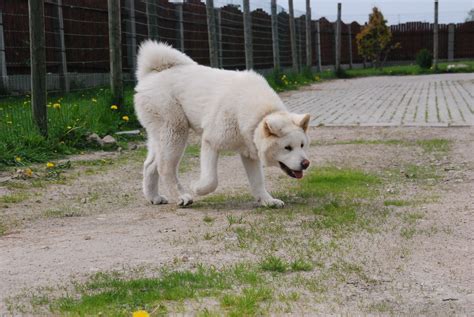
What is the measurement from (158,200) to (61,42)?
7638 mm

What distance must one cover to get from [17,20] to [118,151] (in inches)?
217

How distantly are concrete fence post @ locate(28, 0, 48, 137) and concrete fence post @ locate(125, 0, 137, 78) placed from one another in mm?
5589

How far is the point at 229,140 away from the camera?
603 cm

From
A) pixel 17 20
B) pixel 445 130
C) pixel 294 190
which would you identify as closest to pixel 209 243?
pixel 294 190

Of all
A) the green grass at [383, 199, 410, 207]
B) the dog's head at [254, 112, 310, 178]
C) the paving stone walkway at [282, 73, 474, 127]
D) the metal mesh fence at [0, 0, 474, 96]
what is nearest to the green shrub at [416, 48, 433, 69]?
the metal mesh fence at [0, 0, 474, 96]

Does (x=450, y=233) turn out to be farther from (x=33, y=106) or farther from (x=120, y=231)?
(x=33, y=106)

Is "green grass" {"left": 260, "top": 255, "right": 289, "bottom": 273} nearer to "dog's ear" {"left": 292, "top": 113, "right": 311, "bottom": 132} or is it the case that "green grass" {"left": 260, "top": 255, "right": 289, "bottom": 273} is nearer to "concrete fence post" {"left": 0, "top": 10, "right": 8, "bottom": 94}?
"dog's ear" {"left": 292, "top": 113, "right": 311, "bottom": 132}

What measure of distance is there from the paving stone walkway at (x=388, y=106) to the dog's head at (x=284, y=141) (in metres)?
5.99

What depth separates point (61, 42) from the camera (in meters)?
13.3

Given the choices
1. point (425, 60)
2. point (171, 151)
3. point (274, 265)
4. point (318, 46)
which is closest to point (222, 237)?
point (274, 265)

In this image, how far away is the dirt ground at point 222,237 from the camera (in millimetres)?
3811

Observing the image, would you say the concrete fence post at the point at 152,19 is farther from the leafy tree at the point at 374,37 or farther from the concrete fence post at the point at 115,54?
the leafy tree at the point at 374,37

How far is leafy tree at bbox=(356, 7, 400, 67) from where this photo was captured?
36.4m

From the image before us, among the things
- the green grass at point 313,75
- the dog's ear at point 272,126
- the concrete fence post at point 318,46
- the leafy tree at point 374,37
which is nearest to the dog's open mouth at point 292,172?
the dog's ear at point 272,126
